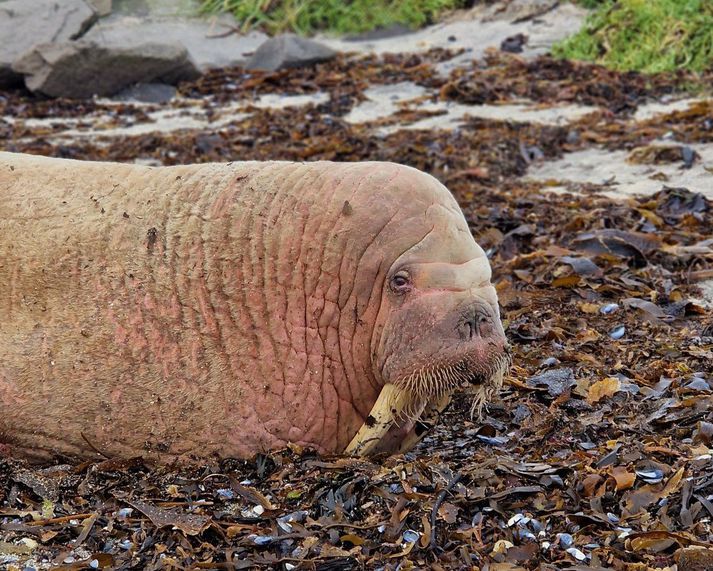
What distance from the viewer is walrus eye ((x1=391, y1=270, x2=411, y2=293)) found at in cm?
445

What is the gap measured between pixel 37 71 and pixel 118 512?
10.5 metres

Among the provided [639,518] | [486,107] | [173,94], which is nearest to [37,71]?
[173,94]

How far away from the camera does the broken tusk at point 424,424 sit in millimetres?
4773

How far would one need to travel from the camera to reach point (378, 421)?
15.1 ft

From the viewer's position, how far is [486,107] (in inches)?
476

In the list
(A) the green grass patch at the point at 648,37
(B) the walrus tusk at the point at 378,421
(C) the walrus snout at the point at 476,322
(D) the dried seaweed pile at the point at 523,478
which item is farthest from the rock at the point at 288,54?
(C) the walrus snout at the point at 476,322

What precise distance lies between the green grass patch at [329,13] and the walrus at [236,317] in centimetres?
1340

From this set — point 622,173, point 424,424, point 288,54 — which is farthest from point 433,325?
point 288,54

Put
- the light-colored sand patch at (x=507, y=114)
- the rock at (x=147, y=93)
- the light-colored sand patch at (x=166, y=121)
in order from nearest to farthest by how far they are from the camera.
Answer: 1. the light-colored sand patch at (x=507, y=114)
2. the light-colored sand patch at (x=166, y=121)
3. the rock at (x=147, y=93)

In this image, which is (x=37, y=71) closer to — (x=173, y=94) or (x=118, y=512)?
(x=173, y=94)

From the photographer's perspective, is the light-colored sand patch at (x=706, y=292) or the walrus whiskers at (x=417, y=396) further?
the light-colored sand patch at (x=706, y=292)

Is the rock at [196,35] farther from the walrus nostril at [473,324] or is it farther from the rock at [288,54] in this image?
the walrus nostril at [473,324]

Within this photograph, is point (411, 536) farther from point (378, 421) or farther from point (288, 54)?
point (288, 54)

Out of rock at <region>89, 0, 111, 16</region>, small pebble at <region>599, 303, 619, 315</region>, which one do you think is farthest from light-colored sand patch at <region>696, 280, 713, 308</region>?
rock at <region>89, 0, 111, 16</region>
